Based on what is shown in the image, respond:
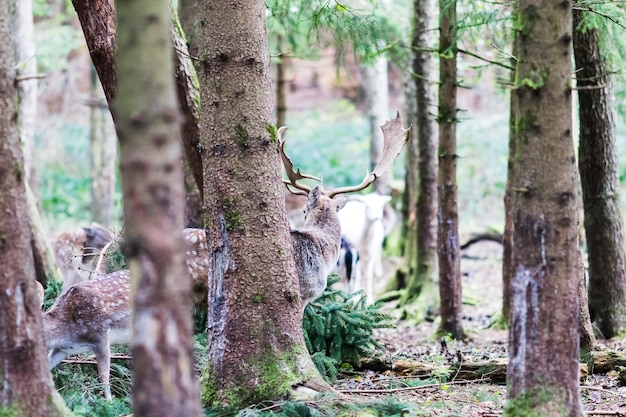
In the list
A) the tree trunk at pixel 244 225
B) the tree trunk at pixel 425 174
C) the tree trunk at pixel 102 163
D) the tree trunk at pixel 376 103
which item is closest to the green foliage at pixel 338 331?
the tree trunk at pixel 244 225

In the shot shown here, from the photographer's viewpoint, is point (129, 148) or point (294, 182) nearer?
point (129, 148)

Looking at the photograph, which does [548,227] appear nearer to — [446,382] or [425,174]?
[446,382]

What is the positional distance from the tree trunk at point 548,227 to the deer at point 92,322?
145 inches

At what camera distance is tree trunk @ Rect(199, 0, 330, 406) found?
5.56m

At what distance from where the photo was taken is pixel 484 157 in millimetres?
24484

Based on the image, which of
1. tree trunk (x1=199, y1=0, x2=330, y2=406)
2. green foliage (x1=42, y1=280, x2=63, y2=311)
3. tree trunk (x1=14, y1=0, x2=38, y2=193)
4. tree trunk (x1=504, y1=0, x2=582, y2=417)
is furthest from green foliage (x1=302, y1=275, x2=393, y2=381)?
tree trunk (x1=14, y1=0, x2=38, y2=193)

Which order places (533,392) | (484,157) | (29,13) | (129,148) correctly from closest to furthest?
1. (129,148)
2. (533,392)
3. (29,13)
4. (484,157)

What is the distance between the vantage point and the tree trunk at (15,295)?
411 centimetres

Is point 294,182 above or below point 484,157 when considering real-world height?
below

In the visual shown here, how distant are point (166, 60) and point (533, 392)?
2696mm

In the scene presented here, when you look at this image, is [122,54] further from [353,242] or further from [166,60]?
[353,242]

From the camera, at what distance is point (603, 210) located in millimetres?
9141

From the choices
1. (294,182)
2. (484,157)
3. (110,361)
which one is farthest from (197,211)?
(484,157)

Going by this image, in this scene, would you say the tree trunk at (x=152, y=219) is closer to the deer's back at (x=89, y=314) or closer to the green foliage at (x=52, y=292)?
the deer's back at (x=89, y=314)
